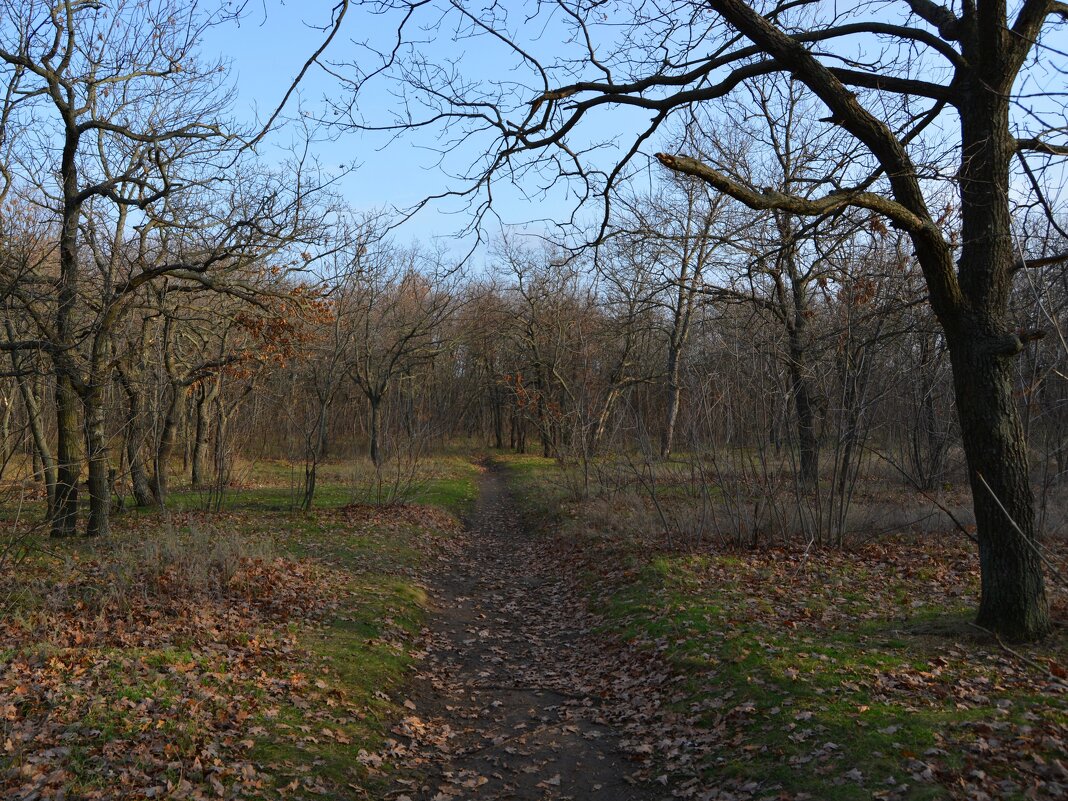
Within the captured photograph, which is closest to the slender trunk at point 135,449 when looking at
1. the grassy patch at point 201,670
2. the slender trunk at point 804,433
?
the grassy patch at point 201,670

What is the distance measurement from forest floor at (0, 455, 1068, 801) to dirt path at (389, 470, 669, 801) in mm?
31

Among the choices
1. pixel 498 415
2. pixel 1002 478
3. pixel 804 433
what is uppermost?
pixel 498 415

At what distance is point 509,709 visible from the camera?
706cm

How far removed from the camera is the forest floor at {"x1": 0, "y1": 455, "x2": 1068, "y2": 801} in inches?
190

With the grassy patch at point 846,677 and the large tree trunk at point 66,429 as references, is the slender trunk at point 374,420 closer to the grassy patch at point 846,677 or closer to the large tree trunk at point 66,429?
the large tree trunk at point 66,429

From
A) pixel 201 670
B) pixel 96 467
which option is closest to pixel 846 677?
pixel 201 670

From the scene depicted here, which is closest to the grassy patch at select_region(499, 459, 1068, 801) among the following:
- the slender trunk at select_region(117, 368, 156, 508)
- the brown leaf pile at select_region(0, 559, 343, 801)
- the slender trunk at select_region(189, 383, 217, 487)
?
the brown leaf pile at select_region(0, 559, 343, 801)

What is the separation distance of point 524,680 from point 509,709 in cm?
82

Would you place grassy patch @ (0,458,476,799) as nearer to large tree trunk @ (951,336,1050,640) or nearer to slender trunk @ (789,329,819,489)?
large tree trunk @ (951,336,1050,640)

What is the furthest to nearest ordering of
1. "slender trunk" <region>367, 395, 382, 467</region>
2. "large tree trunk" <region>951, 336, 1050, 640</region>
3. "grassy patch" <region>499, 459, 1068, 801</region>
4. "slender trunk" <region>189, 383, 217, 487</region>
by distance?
"slender trunk" <region>367, 395, 382, 467</region> → "slender trunk" <region>189, 383, 217, 487</region> → "large tree trunk" <region>951, 336, 1050, 640</region> → "grassy patch" <region>499, 459, 1068, 801</region>

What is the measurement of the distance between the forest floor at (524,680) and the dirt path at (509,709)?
0.10 ft

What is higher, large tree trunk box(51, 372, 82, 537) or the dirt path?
large tree trunk box(51, 372, 82, 537)

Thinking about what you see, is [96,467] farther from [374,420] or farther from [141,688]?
[374,420]

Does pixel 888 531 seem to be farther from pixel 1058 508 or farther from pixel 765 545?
pixel 1058 508
